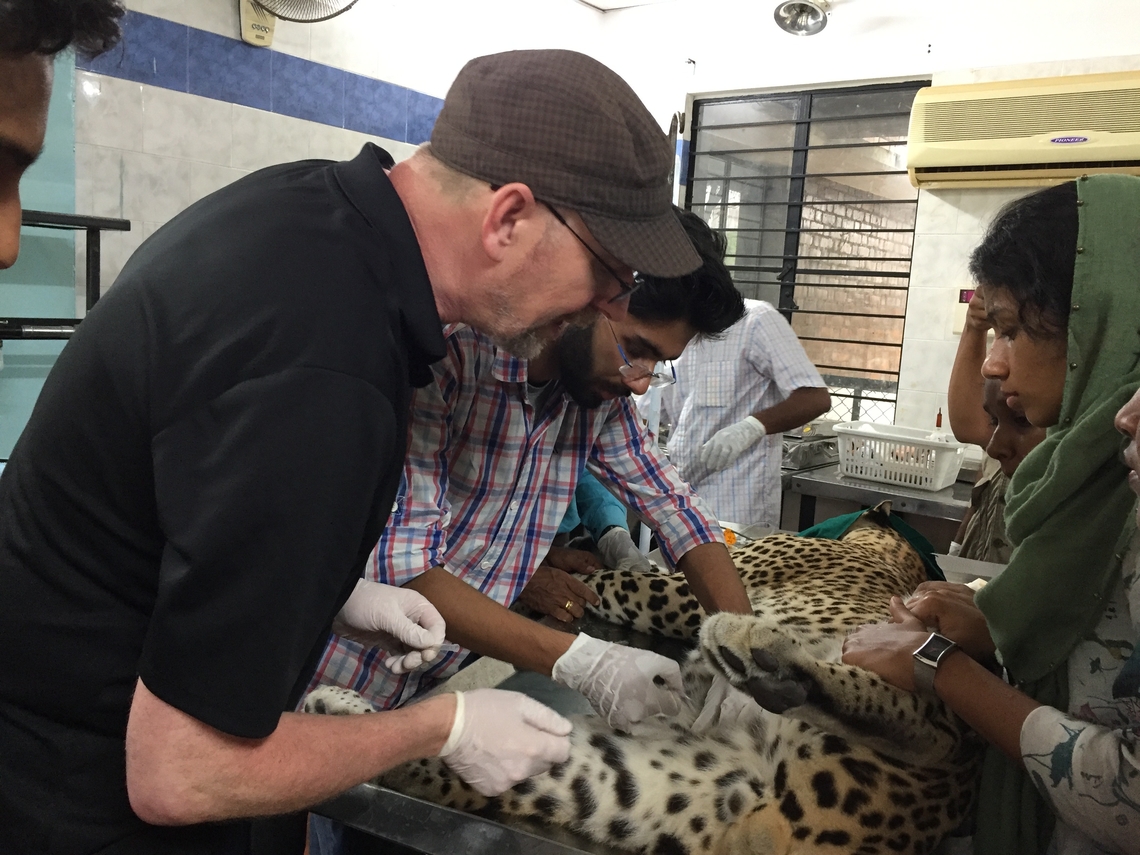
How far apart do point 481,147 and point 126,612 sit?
2.17 ft

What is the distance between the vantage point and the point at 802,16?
488cm

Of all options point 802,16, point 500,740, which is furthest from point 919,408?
point 500,740

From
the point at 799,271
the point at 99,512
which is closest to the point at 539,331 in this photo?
the point at 99,512

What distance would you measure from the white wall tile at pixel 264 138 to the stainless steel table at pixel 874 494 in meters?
2.76

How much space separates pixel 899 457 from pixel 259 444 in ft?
11.9

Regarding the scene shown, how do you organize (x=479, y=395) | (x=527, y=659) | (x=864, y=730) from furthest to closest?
(x=479, y=395)
(x=527, y=659)
(x=864, y=730)

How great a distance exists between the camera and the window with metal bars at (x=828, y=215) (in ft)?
17.3

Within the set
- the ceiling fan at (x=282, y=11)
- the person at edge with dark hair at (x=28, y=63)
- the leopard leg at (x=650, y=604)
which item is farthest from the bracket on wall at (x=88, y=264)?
the person at edge with dark hair at (x=28, y=63)

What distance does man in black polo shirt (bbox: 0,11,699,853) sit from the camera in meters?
0.79

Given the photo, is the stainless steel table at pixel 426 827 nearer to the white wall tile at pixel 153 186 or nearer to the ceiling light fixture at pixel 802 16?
the white wall tile at pixel 153 186

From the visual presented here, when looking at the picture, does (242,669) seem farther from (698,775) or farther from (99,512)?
(698,775)

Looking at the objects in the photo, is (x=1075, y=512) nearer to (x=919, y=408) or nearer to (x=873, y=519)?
(x=873, y=519)

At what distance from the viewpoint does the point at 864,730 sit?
4.76 ft

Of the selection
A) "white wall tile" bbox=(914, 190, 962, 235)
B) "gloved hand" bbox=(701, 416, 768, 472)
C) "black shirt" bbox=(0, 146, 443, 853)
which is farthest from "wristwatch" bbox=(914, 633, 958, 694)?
"white wall tile" bbox=(914, 190, 962, 235)
